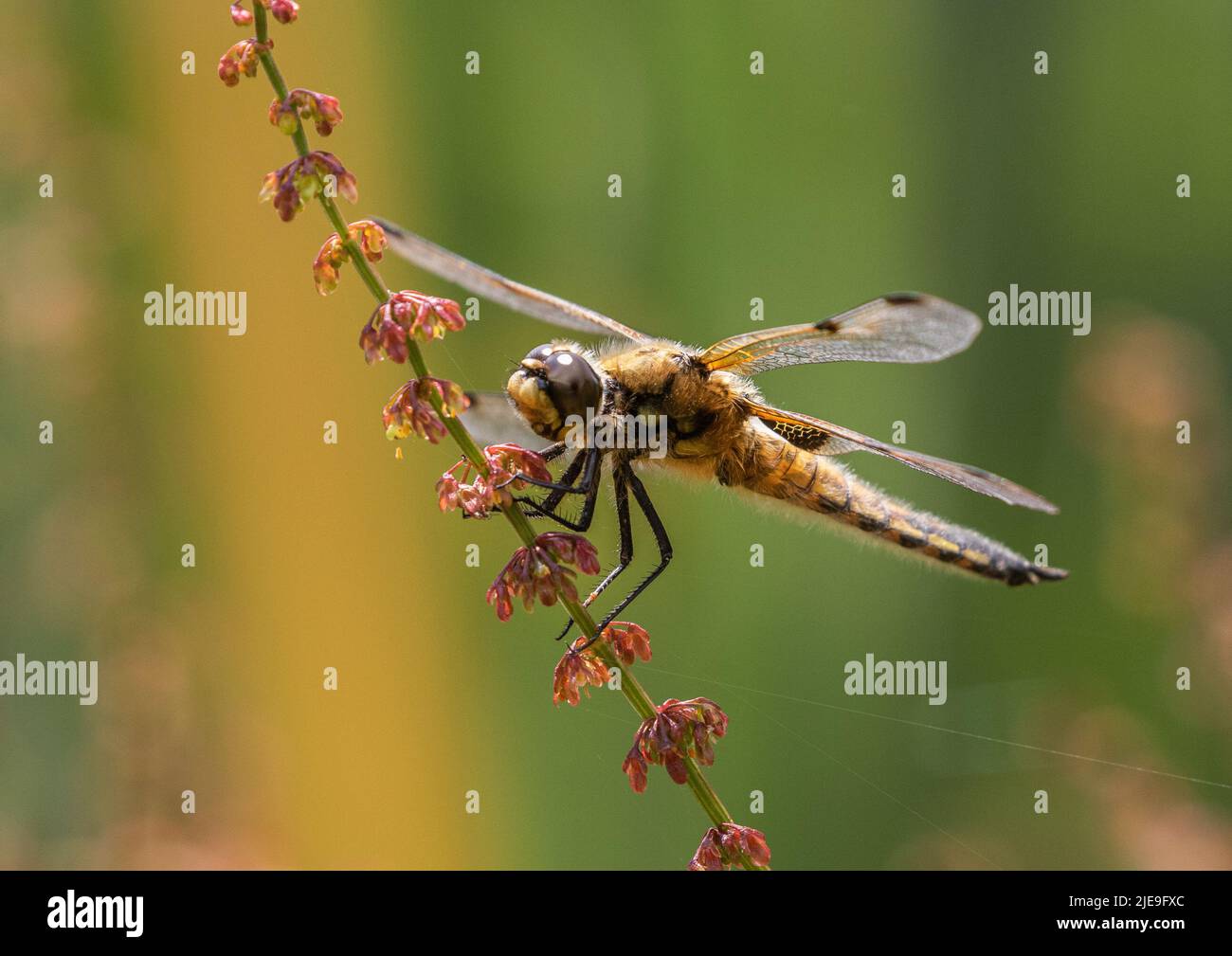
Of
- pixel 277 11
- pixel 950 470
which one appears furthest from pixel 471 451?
pixel 950 470

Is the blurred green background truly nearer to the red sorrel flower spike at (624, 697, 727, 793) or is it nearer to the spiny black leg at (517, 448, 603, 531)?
the spiny black leg at (517, 448, 603, 531)

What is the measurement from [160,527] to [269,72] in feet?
8.48

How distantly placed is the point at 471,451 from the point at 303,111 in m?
0.50

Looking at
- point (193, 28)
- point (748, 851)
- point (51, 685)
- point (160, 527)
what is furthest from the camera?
point (193, 28)

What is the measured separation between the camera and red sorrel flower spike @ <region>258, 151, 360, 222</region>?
148 cm

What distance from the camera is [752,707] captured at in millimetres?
3756

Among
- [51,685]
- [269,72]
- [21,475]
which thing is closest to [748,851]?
[269,72]

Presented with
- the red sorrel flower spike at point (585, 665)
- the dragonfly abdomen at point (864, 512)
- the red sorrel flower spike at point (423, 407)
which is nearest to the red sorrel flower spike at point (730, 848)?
the red sorrel flower spike at point (585, 665)

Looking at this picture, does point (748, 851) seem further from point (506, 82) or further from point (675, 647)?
point (506, 82)

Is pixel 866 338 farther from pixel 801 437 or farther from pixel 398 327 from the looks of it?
pixel 398 327

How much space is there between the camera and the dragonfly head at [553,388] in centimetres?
234

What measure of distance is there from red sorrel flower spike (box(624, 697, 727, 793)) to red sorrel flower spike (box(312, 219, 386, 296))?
2.51 ft

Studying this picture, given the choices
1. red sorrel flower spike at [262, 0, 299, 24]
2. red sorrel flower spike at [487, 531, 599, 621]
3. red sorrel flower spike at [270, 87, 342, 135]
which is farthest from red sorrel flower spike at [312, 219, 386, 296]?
red sorrel flower spike at [487, 531, 599, 621]

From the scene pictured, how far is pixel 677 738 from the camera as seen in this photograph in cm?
166
